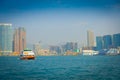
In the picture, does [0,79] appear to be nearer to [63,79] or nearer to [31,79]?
[31,79]

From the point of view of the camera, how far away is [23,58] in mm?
94375

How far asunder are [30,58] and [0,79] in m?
64.5

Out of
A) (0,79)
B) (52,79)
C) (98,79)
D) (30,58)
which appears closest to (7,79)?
(0,79)

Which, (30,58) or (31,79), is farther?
(30,58)

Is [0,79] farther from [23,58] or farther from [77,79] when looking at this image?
[23,58]

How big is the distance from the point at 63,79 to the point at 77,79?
Answer: 1944mm

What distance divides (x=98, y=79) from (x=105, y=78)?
4.88 feet

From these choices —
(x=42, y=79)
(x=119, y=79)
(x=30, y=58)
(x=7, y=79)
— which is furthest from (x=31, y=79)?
(x=30, y=58)

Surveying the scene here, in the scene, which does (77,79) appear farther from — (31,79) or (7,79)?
(7,79)

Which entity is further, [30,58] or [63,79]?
[30,58]

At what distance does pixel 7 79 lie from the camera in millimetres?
29984

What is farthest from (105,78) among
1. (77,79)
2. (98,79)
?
(77,79)

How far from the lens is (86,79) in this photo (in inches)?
1147

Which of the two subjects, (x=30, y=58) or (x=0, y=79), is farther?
(x=30, y=58)
